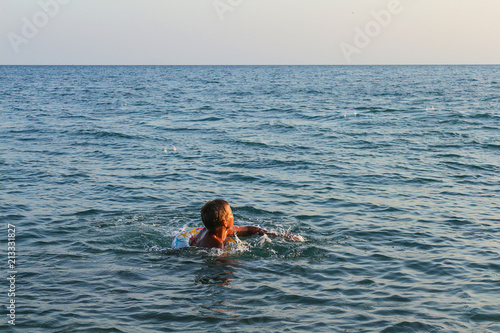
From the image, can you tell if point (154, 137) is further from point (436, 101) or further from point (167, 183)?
point (436, 101)

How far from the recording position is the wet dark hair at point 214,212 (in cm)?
779

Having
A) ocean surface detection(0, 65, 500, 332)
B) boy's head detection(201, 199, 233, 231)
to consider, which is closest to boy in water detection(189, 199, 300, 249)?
boy's head detection(201, 199, 233, 231)

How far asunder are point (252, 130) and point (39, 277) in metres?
17.7

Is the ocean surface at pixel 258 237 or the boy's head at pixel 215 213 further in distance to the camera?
the boy's head at pixel 215 213

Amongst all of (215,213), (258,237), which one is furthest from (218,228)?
(258,237)

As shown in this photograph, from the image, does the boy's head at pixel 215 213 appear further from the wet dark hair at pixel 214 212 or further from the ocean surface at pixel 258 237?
the ocean surface at pixel 258 237

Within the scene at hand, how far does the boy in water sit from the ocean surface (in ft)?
0.73

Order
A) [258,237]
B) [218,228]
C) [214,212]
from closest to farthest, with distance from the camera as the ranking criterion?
[214,212], [218,228], [258,237]

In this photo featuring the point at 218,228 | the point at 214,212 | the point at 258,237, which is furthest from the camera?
the point at 258,237

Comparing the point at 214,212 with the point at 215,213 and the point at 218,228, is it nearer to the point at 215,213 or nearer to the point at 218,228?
the point at 215,213

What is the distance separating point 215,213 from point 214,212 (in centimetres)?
3

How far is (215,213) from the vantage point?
7809mm

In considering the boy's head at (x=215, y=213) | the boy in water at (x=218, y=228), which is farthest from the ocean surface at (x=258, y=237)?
the boy's head at (x=215, y=213)

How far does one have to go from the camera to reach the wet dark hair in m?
7.79
